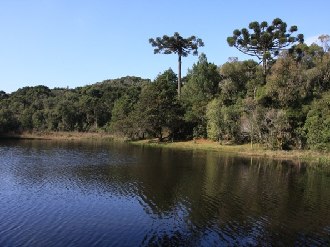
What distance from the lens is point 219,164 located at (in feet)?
185

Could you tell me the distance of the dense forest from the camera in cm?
6981

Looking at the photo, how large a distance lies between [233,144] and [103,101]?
66355 mm

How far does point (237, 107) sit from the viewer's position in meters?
80.9

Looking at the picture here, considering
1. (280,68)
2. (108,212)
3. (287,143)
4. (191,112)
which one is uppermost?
(280,68)


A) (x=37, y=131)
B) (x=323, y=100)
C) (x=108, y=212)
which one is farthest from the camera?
(x=37, y=131)

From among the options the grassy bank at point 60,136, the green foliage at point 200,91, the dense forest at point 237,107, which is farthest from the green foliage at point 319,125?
the grassy bank at point 60,136

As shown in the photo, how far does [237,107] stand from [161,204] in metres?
53.0

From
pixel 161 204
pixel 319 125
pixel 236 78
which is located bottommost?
pixel 161 204

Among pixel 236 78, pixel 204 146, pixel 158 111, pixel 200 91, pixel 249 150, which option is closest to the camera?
pixel 249 150

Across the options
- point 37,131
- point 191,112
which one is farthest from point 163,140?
point 37,131

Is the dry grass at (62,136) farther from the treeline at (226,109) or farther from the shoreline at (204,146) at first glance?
the treeline at (226,109)

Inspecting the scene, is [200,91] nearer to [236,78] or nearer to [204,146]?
[236,78]

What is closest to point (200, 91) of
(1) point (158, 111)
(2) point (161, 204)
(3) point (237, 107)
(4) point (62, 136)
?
(1) point (158, 111)

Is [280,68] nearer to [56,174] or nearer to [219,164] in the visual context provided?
[219,164]
